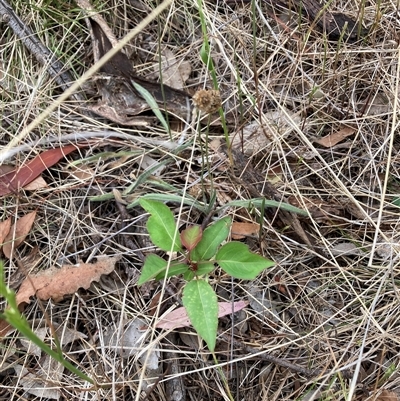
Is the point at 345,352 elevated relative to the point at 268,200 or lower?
lower

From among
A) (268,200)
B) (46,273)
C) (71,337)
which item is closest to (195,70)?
(268,200)

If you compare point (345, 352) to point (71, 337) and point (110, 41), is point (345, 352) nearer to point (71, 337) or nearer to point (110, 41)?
point (71, 337)

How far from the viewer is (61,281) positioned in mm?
1280

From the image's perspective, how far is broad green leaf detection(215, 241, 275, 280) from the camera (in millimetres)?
1057

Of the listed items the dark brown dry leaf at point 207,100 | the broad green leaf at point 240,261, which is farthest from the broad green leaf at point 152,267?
the dark brown dry leaf at point 207,100

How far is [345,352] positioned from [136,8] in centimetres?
134

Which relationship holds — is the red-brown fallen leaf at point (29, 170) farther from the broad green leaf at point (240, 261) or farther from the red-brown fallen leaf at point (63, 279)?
the broad green leaf at point (240, 261)

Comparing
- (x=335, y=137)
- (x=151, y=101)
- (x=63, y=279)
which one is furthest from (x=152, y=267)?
(x=335, y=137)

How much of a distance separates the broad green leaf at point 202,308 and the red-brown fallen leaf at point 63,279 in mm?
328

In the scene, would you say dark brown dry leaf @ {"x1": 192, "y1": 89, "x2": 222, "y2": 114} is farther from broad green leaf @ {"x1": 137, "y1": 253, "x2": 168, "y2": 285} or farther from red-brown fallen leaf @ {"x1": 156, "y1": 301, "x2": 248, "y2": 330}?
red-brown fallen leaf @ {"x1": 156, "y1": 301, "x2": 248, "y2": 330}

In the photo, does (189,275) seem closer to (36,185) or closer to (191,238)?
(191,238)

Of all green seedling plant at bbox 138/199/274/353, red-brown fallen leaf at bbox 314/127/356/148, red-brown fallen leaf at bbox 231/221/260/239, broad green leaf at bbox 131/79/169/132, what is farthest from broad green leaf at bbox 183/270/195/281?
red-brown fallen leaf at bbox 314/127/356/148

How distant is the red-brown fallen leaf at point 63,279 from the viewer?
1269 mm

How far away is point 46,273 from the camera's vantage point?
4.29 ft
